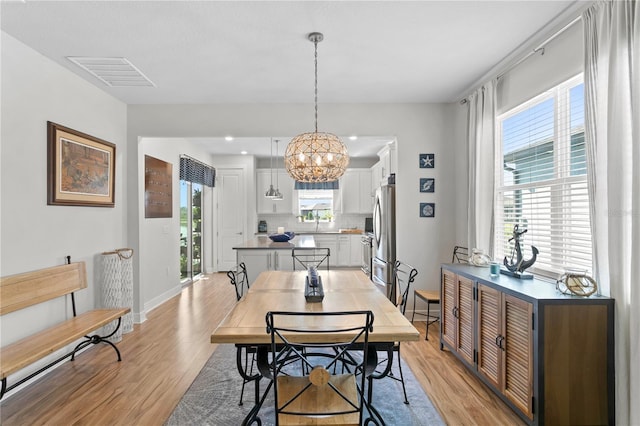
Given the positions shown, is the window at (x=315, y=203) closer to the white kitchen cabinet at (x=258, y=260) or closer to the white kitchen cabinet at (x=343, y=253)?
the white kitchen cabinet at (x=343, y=253)

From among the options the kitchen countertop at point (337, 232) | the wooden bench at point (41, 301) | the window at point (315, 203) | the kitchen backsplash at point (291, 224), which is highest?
the window at point (315, 203)

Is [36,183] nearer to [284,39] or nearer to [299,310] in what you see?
[284,39]

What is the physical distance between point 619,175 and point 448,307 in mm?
1800

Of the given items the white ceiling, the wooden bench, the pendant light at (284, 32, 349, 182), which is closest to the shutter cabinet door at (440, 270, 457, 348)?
the pendant light at (284, 32, 349, 182)

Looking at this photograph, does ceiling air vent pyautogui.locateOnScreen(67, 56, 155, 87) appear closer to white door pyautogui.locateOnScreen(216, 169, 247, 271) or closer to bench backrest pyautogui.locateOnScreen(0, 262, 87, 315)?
bench backrest pyautogui.locateOnScreen(0, 262, 87, 315)

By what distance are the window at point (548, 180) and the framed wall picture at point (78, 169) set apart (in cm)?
395

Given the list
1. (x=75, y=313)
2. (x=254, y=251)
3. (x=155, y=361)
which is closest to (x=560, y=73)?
(x=254, y=251)

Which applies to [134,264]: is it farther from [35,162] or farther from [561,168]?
[561,168]

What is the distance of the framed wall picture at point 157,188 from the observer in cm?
473

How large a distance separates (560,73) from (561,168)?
0.69m

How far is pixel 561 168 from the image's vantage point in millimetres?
2600

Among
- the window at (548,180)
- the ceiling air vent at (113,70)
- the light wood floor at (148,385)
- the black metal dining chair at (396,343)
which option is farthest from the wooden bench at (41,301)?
the window at (548,180)

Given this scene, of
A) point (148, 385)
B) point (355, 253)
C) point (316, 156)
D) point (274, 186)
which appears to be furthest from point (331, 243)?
point (148, 385)

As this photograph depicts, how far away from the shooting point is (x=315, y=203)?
8.42 metres
